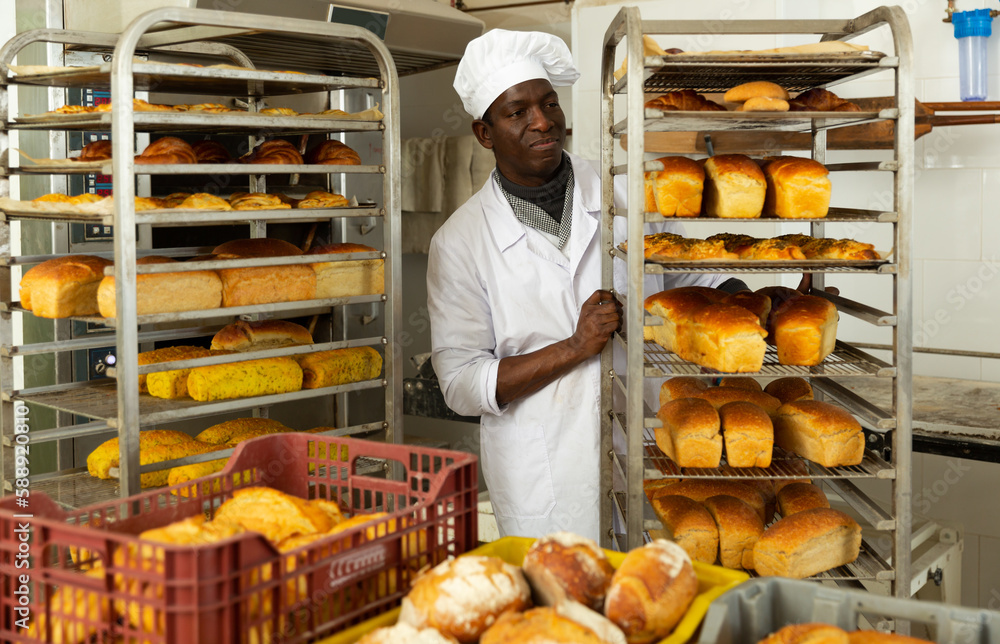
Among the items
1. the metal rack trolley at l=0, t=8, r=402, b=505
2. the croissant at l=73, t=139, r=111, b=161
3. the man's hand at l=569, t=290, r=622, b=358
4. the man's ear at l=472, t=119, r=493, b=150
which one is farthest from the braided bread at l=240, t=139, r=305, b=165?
the man's hand at l=569, t=290, r=622, b=358

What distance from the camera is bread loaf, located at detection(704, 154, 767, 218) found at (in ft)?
5.62

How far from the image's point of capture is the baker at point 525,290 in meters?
2.17

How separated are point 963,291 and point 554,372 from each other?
1.79 metres

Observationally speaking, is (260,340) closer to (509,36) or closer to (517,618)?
(509,36)

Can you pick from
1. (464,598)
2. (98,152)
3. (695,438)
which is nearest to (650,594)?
(464,598)

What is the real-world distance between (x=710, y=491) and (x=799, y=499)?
18 centimetres

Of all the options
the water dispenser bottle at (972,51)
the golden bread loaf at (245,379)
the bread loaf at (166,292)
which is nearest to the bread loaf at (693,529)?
the golden bread loaf at (245,379)

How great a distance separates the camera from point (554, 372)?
2.13 metres

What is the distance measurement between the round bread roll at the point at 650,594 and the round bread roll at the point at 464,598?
0.36ft

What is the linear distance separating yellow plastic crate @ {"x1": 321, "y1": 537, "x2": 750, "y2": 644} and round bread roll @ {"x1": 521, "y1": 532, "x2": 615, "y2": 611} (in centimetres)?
9

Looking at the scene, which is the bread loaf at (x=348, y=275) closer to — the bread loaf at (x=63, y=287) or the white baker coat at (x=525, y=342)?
the white baker coat at (x=525, y=342)

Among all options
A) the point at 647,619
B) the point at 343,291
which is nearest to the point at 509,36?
the point at 343,291

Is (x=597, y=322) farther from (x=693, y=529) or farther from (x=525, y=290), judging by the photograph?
(x=693, y=529)

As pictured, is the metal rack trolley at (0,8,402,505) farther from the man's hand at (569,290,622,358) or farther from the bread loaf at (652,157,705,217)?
the bread loaf at (652,157,705,217)
